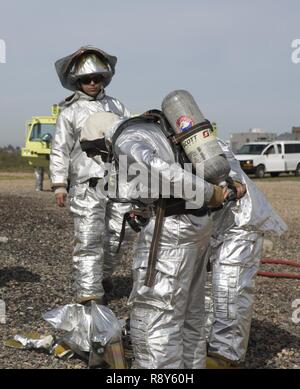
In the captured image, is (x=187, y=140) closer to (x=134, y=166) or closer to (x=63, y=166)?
(x=134, y=166)

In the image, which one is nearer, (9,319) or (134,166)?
(134,166)

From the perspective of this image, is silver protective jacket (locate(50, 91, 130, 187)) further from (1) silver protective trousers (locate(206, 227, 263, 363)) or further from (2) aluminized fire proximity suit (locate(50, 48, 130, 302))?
(1) silver protective trousers (locate(206, 227, 263, 363))

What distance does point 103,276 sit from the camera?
6.55 metres

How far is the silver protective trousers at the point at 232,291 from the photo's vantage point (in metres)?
4.73

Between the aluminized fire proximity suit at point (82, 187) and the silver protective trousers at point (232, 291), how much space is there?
1519mm

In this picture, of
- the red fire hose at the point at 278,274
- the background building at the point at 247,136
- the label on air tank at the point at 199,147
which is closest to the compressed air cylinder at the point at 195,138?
the label on air tank at the point at 199,147

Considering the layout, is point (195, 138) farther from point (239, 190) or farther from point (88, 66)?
point (88, 66)

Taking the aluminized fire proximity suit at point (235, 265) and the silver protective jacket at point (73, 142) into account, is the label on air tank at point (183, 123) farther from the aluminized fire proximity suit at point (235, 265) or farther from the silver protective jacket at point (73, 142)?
the silver protective jacket at point (73, 142)

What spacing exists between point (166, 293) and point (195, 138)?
0.82 meters

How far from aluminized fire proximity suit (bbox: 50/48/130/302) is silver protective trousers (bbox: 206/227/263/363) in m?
1.52

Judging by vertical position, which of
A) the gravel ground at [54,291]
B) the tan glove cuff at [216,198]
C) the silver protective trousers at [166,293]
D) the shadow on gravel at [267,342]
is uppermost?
the tan glove cuff at [216,198]

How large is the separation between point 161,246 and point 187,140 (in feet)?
1.89
